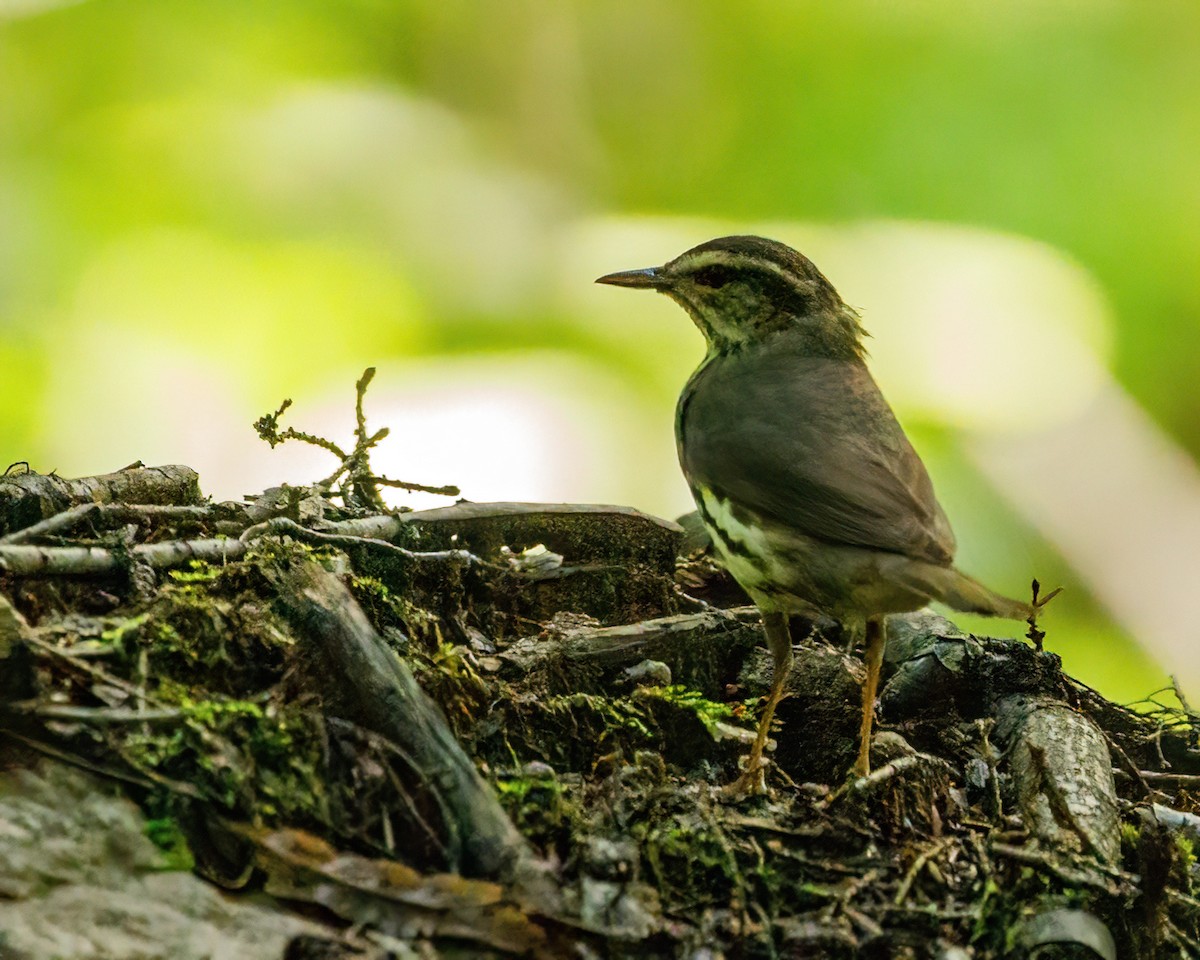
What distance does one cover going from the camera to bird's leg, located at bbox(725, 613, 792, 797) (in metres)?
2.88

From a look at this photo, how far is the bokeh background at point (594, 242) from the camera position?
5656 mm

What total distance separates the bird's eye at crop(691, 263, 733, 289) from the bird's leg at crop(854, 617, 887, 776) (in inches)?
59.5

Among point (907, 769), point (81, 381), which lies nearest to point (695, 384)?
point (907, 769)

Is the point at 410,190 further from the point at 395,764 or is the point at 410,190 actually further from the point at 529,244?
the point at 395,764

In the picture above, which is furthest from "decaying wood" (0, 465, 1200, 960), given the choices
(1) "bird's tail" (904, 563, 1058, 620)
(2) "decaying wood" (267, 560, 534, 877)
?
(1) "bird's tail" (904, 563, 1058, 620)

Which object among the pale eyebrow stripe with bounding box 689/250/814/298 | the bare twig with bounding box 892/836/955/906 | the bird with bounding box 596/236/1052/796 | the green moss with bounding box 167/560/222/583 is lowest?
the bare twig with bounding box 892/836/955/906

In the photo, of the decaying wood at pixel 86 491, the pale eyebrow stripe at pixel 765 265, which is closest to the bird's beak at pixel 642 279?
the pale eyebrow stripe at pixel 765 265

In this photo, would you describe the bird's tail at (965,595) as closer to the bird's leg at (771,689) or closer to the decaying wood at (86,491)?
the bird's leg at (771,689)

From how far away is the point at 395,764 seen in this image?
90.8 inches

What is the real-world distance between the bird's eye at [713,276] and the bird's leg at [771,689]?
1456mm

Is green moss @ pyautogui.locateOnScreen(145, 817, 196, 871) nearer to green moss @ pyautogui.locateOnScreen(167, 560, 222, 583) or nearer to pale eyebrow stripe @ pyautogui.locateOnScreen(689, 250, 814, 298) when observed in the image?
green moss @ pyautogui.locateOnScreen(167, 560, 222, 583)

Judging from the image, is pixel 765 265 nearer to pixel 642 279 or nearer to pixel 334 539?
pixel 642 279

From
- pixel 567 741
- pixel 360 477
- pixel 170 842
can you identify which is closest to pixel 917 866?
pixel 567 741

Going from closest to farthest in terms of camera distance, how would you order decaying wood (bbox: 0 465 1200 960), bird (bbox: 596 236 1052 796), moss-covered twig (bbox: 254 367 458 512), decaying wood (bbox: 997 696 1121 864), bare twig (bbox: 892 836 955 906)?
decaying wood (bbox: 0 465 1200 960) → bare twig (bbox: 892 836 955 906) → decaying wood (bbox: 997 696 1121 864) → bird (bbox: 596 236 1052 796) → moss-covered twig (bbox: 254 367 458 512)
